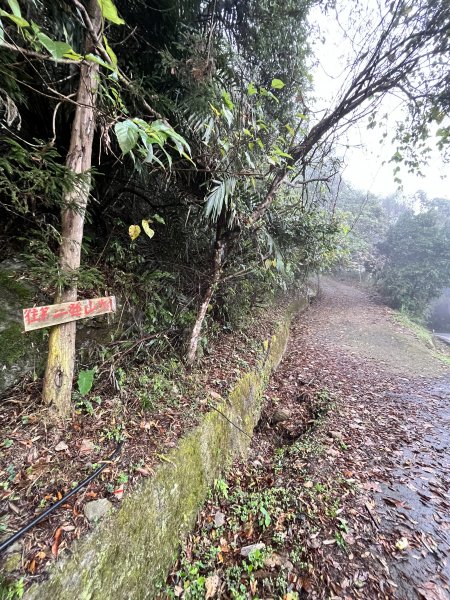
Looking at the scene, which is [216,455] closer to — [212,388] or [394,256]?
[212,388]

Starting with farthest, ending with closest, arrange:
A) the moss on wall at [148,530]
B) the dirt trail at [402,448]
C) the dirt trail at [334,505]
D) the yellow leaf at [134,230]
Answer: the yellow leaf at [134,230], the dirt trail at [402,448], the dirt trail at [334,505], the moss on wall at [148,530]

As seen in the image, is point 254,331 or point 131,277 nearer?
point 131,277

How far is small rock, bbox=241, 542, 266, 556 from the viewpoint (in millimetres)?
1896

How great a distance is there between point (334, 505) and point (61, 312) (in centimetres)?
266

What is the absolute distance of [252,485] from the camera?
2.52 m

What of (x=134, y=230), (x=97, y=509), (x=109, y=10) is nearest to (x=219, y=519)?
(x=97, y=509)

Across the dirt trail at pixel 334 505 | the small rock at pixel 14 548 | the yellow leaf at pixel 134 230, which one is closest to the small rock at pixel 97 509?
the small rock at pixel 14 548

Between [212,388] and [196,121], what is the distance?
2.51 m

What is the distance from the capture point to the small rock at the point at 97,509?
1.40 m

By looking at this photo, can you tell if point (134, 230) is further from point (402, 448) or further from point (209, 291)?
point (402, 448)

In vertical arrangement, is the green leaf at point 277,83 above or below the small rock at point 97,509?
above

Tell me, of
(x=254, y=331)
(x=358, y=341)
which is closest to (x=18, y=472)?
(x=254, y=331)

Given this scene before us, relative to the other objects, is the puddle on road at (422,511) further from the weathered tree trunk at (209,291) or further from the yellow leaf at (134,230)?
the yellow leaf at (134,230)

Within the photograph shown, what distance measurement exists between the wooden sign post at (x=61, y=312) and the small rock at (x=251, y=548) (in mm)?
2066
